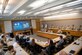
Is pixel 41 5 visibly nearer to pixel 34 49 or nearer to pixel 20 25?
pixel 34 49

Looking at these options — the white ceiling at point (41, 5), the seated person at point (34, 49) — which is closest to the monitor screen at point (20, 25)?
the white ceiling at point (41, 5)

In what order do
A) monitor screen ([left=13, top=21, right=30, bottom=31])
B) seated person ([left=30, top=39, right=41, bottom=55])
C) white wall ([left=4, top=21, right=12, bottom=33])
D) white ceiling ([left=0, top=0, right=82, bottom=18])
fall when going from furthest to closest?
monitor screen ([left=13, top=21, right=30, bottom=31]) < white wall ([left=4, top=21, right=12, bottom=33]) < seated person ([left=30, top=39, right=41, bottom=55]) < white ceiling ([left=0, top=0, right=82, bottom=18])

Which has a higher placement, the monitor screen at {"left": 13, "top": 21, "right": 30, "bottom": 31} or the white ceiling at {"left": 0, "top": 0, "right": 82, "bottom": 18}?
the white ceiling at {"left": 0, "top": 0, "right": 82, "bottom": 18}

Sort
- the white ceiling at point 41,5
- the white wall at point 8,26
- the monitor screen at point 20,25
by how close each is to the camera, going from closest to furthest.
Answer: the white ceiling at point 41,5 → the white wall at point 8,26 → the monitor screen at point 20,25

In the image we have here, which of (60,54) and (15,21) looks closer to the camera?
(60,54)

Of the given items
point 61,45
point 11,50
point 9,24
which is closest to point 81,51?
point 61,45

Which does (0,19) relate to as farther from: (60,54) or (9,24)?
(60,54)

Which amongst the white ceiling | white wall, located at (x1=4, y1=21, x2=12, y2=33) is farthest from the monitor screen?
the white ceiling

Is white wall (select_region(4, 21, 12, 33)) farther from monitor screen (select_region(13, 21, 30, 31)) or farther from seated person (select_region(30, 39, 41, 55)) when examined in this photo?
seated person (select_region(30, 39, 41, 55))

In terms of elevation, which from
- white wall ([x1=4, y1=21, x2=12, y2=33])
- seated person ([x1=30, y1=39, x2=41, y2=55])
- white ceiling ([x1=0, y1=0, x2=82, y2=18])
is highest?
white ceiling ([x1=0, y1=0, x2=82, y2=18])

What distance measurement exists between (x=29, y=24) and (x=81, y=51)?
1131 centimetres

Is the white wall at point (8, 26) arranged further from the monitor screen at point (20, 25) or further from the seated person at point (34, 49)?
the seated person at point (34, 49)

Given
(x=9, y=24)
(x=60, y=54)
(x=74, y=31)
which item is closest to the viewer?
(x=60, y=54)

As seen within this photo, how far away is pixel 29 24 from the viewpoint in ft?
50.6
